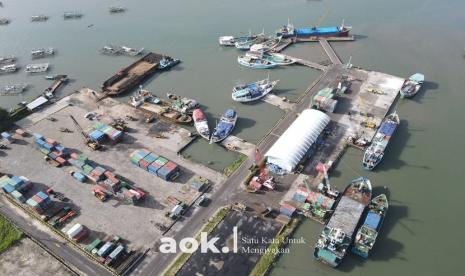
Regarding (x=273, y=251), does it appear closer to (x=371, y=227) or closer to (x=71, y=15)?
(x=371, y=227)

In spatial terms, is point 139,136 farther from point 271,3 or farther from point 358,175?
point 271,3

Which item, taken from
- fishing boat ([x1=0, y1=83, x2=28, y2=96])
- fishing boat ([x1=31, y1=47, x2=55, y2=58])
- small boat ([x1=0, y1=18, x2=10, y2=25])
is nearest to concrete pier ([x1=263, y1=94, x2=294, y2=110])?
fishing boat ([x1=0, y1=83, x2=28, y2=96])

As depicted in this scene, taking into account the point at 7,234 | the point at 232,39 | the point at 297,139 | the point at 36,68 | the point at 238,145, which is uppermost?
the point at 232,39

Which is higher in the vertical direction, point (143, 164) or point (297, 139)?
point (297, 139)

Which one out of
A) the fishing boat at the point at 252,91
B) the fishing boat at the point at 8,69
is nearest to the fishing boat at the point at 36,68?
the fishing boat at the point at 8,69

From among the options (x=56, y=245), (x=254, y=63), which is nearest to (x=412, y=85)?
(x=254, y=63)
